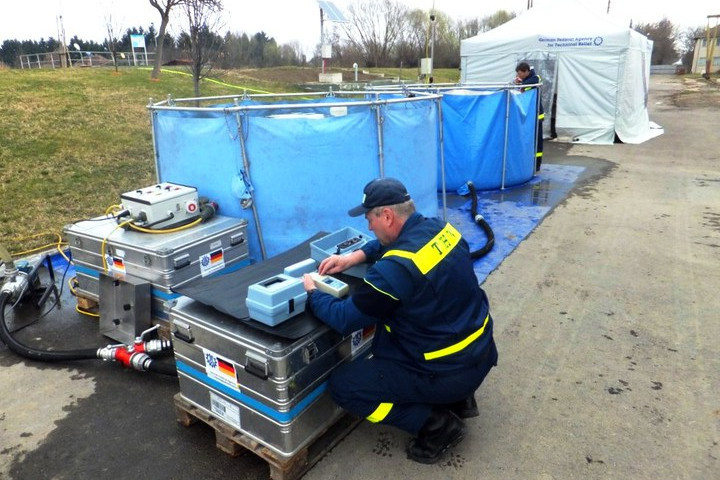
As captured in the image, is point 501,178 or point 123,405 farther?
point 501,178

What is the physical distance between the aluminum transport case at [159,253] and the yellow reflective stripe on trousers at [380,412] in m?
1.66

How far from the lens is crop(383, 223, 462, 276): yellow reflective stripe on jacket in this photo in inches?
91.0

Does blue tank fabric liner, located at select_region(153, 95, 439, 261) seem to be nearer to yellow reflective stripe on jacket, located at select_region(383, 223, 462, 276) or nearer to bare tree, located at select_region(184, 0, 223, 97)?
yellow reflective stripe on jacket, located at select_region(383, 223, 462, 276)

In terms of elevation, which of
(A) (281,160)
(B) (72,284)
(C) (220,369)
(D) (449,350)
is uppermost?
(A) (281,160)

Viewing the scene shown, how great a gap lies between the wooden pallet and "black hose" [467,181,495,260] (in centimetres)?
293

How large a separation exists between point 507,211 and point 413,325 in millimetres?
5110

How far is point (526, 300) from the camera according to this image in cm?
439

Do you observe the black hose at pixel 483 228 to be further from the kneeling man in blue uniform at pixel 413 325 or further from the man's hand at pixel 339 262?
the kneeling man in blue uniform at pixel 413 325

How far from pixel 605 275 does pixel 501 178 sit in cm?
361

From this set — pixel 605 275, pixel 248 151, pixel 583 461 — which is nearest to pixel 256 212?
pixel 248 151

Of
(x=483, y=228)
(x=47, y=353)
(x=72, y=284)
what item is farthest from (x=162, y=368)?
(x=483, y=228)

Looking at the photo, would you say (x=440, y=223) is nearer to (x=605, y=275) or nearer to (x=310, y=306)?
(x=310, y=306)

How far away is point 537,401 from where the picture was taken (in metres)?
3.07

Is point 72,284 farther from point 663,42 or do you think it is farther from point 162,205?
point 663,42
